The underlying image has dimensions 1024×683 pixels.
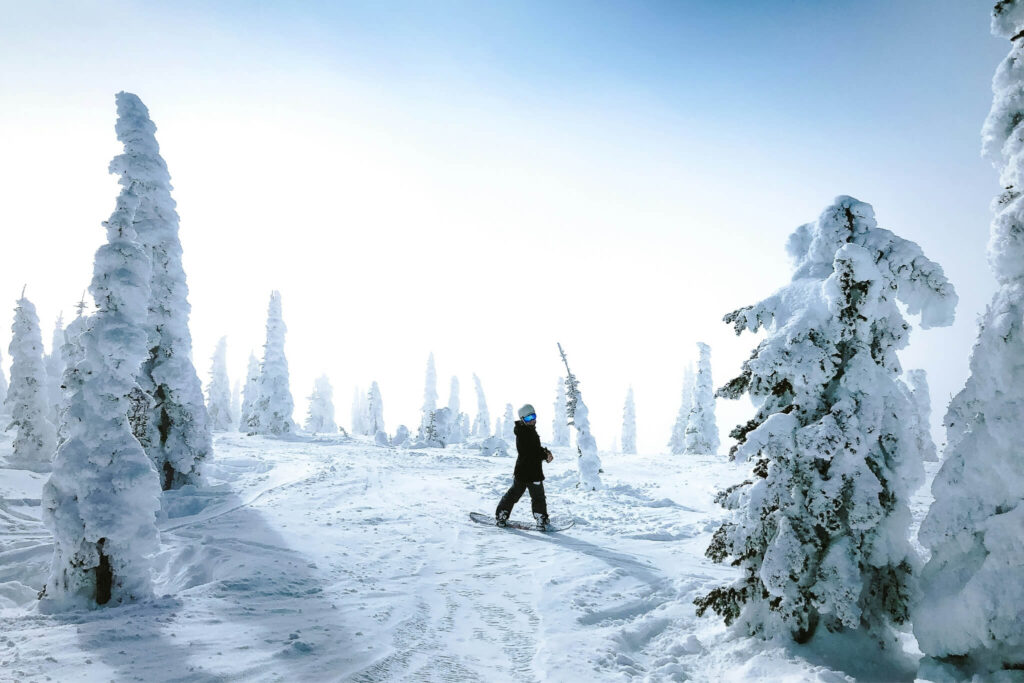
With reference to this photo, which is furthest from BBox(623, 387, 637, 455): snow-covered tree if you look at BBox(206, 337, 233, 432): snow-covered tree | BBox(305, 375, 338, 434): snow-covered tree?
BBox(206, 337, 233, 432): snow-covered tree

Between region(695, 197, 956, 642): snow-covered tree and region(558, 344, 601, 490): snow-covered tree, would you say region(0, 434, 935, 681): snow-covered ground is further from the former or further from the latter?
region(558, 344, 601, 490): snow-covered tree

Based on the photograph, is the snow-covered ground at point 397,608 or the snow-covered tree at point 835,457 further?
the snow-covered tree at point 835,457

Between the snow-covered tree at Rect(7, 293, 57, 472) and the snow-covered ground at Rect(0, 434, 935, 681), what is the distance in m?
19.2

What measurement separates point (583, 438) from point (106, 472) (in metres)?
13.9

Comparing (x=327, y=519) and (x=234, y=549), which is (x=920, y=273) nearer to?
(x=234, y=549)

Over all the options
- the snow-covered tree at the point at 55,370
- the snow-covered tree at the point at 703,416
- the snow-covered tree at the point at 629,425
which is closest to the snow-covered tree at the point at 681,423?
the snow-covered tree at the point at 629,425

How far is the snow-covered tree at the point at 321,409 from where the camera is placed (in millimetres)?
60406

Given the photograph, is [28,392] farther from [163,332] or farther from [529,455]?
[529,455]

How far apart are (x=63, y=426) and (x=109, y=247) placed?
2.41 metres

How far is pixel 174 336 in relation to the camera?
44.8ft

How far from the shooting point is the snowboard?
8.88 metres

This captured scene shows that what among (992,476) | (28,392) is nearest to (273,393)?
(28,392)

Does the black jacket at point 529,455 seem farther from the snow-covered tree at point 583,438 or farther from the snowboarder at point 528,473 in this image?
the snow-covered tree at point 583,438

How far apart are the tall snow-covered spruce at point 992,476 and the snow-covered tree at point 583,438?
1313 cm
